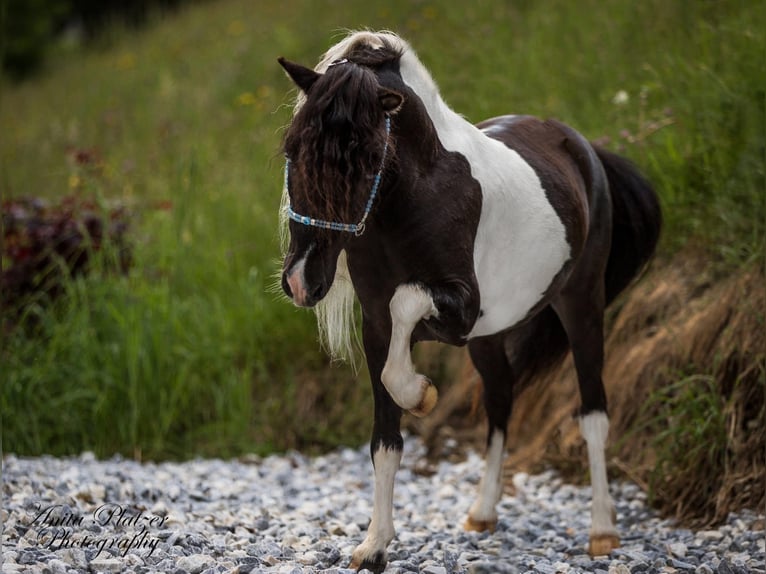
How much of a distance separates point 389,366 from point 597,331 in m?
1.22

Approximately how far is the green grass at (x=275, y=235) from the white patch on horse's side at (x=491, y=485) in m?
1.11

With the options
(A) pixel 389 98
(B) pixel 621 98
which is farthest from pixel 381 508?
(B) pixel 621 98

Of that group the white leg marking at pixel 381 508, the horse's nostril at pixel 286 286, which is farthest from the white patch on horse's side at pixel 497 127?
the white leg marking at pixel 381 508

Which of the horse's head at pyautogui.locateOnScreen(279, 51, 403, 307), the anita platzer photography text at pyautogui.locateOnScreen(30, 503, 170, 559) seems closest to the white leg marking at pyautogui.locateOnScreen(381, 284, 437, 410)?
the horse's head at pyautogui.locateOnScreen(279, 51, 403, 307)

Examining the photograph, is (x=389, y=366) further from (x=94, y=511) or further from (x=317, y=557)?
(x=94, y=511)

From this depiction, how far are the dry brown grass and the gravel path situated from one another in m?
0.14

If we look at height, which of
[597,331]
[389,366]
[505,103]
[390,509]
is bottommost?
[390,509]

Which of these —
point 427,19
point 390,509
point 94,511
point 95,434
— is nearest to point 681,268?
point 390,509

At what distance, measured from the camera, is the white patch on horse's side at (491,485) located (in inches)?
137

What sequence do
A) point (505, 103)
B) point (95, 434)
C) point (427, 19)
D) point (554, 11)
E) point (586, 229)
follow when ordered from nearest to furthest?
point (586, 229)
point (95, 434)
point (505, 103)
point (554, 11)
point (427, 19)

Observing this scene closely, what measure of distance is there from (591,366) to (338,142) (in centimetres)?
159

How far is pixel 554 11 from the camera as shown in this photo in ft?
21.3

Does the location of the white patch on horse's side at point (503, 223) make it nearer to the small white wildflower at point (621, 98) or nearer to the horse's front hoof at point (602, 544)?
the horse's front hoof at point (602, 544)

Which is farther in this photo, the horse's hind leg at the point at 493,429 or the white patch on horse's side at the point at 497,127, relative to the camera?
the horse's hind leg at the point at 493,429
